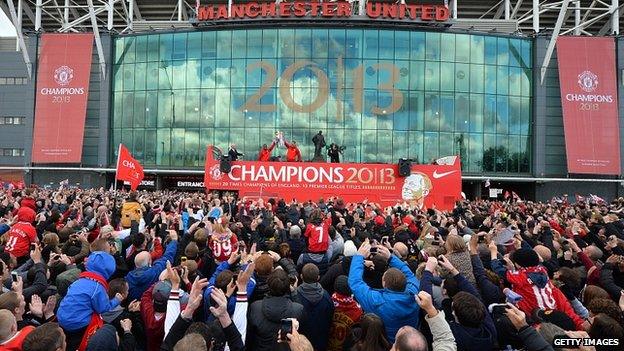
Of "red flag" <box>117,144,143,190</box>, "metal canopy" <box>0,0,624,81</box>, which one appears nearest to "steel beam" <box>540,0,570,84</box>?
"metal canopy" <box>0,0,624,81</box>

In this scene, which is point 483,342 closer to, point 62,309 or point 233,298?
point 233,298

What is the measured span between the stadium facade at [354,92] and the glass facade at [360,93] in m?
0.09

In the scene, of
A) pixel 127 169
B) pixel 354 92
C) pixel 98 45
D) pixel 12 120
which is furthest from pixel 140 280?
pixel 12 120

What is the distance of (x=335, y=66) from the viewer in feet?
130

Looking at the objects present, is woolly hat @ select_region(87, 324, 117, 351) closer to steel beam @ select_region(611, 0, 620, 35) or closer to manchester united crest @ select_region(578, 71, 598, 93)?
manchester united crest @ select_region(578, 71, 598, 93)

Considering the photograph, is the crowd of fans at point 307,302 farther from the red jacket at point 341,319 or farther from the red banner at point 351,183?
the red banner at point 351,183

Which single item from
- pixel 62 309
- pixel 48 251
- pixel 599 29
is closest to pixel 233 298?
pixel 62 309

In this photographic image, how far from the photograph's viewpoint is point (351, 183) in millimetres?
22141

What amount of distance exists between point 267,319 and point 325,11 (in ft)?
123

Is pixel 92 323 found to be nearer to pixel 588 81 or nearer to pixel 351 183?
pixel 351 183

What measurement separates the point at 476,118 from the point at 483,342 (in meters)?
39.0

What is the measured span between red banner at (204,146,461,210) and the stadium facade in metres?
17.8
